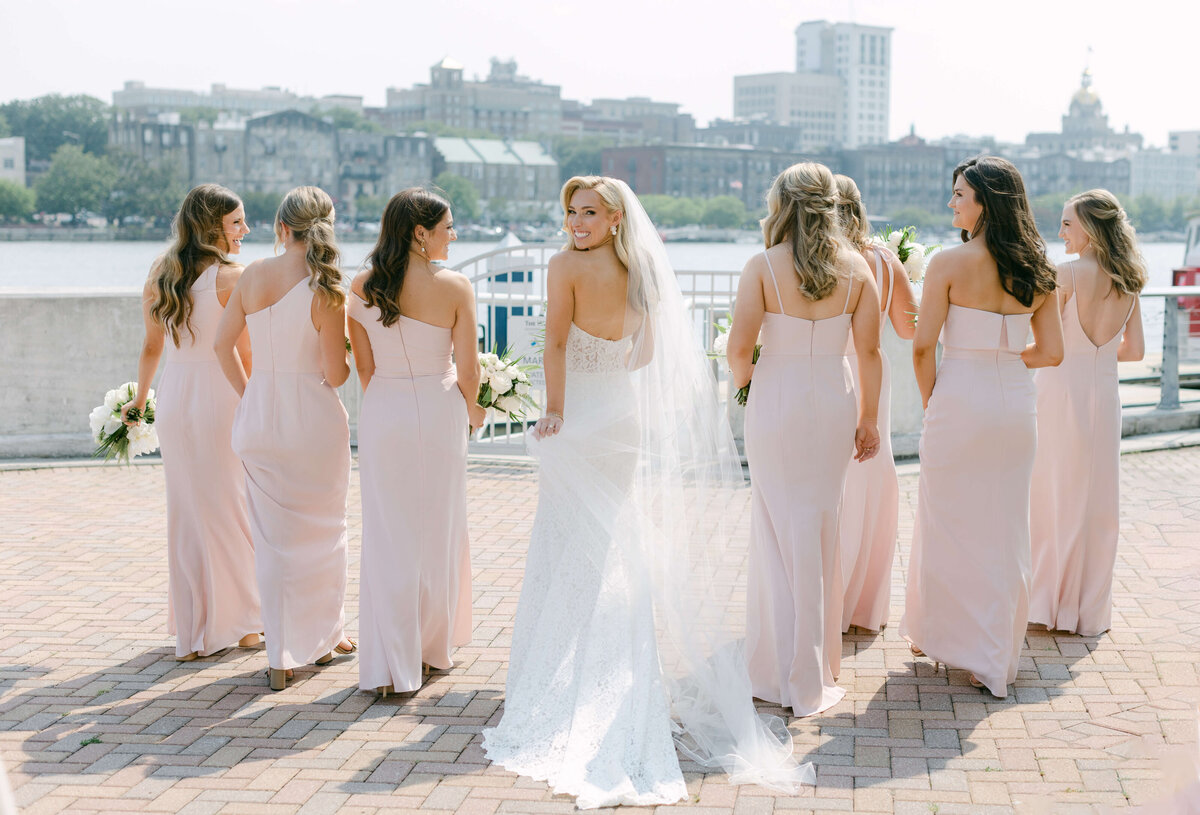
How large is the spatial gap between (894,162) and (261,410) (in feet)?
396

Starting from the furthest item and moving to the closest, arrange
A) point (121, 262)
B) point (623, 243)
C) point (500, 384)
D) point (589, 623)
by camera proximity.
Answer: point (121, 262)
point (500, 384)
point (623, 243)
point (589, 623)

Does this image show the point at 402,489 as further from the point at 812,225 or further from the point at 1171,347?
the point at 1171,347

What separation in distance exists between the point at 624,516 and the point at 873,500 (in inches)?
54.9

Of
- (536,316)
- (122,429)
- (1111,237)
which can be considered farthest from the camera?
(536,316)

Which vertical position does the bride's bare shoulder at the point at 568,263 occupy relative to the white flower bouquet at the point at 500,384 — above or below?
above

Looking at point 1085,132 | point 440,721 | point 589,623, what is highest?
point 1085,132

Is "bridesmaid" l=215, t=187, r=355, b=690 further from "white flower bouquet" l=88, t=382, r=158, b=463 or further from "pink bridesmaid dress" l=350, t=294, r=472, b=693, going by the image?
"white flower bouquet" l=88, t=382, r=158, b=463

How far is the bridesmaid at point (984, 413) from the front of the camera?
4.64 metres

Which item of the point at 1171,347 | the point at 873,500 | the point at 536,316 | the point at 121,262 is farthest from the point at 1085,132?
the point at 873,500

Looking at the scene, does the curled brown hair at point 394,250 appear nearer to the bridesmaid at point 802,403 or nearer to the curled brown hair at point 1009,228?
the bridesmaid at point 802,403

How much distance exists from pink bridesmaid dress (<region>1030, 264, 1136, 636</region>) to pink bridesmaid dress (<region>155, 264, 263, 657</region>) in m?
3.58

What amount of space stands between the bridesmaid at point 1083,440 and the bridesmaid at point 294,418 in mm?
3156

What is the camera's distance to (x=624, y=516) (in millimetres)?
4559

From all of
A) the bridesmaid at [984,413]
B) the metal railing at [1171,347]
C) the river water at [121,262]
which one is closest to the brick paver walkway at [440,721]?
the bridesmaid at [984,413]
